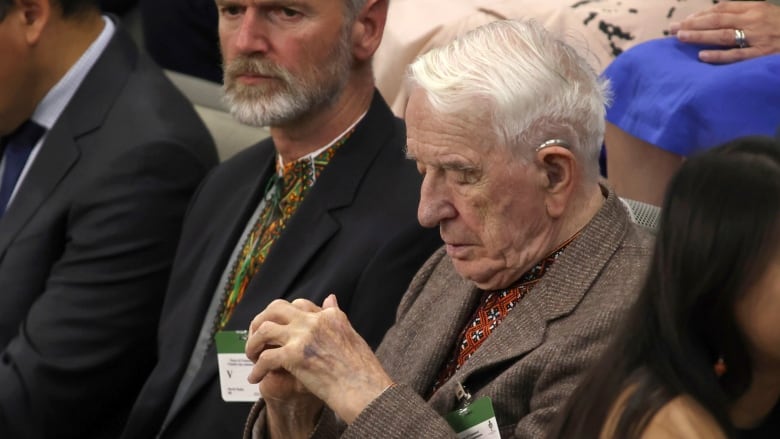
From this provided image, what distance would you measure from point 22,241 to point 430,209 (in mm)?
1319

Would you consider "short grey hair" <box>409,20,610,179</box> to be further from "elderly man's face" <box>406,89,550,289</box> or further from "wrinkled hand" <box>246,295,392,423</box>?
"wrinkled hand" <box>246,295,392,423</box>

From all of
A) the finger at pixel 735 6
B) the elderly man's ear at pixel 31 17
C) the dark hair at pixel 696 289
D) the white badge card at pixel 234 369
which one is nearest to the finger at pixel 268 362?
the white badge card at pixel 234 369

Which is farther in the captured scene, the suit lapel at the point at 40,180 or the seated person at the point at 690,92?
the suit lapel at the point at 40,180

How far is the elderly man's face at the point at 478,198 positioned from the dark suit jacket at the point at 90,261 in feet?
3.67

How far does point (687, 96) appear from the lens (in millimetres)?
2811

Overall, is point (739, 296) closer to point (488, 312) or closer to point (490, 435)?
point (490, 435)

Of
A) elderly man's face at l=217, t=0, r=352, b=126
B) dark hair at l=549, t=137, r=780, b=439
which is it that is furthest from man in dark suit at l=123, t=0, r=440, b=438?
dark hair at l=549, t=137, r=780, b=439

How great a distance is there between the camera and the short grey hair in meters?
2.19

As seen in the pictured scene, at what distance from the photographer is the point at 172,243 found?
10.8 ft

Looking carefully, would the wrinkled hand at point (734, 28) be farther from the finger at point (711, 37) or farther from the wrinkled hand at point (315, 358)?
the wrinkled hand at point (315, 358)

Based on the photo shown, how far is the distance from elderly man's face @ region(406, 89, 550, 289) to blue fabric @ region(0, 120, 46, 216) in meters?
1.46

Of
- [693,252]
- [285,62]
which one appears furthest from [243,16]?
[693,252]

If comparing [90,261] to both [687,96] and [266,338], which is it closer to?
[266,338]

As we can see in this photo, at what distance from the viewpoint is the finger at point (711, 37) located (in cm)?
293
